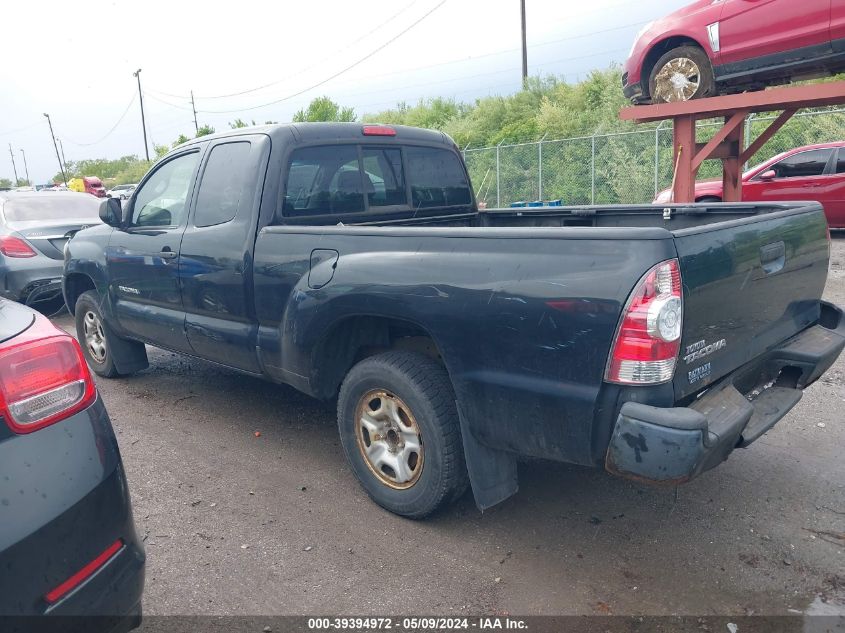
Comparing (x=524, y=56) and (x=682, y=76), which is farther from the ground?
(x=524, y=56)

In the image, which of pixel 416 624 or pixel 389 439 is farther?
pixel 389 439

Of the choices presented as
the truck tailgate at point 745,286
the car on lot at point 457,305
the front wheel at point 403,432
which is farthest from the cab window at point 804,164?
the front wheel at point 403,432

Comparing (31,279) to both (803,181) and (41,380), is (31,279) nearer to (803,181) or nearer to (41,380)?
(41,380)

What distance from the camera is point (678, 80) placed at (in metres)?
8.26

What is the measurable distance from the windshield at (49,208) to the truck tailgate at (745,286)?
7908 mm

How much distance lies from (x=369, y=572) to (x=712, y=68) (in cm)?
732

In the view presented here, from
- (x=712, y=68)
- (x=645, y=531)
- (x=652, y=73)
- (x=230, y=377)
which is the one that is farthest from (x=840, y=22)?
(x=230, y=377)

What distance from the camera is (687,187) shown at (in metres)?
8.22

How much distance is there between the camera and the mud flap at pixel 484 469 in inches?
118

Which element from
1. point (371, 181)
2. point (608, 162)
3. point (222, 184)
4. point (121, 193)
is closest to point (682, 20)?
point (371, 181)

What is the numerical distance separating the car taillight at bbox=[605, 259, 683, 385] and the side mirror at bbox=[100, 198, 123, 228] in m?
3.93

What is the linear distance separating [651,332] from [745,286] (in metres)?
0.73

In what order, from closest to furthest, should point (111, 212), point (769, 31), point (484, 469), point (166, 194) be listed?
point (484, 469)
point (166, 194)
point (111, 212)
point (769, 31)

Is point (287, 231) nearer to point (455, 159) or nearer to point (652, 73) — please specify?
point (455, 159)
